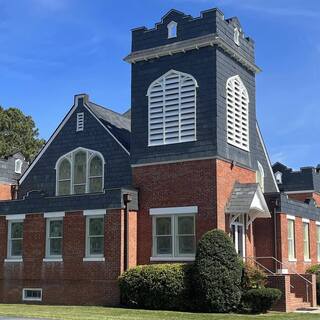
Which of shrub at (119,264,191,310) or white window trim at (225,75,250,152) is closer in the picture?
shrub at (119,264,191,310)

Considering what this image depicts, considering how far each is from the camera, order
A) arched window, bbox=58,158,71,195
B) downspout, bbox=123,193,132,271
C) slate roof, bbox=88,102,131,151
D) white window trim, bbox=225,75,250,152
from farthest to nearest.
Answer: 1. arched window, bbox=58,158,71,195
2. slate roof, bbox=88,102,131,151
3. white window trim, bbox=225,75,250,152
4. downspout, bbox=123,193,132,271

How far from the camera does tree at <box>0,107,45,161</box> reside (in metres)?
59.3

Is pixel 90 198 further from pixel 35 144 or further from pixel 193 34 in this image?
pixel 35 144

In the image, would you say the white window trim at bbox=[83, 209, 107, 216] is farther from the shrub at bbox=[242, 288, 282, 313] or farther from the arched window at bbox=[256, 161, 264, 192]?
the arched window at bbox=[256, 161, 264, 192]

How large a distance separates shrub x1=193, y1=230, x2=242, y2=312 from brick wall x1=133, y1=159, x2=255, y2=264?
5.35 feet

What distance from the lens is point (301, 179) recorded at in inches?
1677

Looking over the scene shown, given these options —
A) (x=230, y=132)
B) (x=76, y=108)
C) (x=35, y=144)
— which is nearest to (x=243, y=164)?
(x=230, y=132)

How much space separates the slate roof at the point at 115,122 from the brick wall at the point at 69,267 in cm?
506

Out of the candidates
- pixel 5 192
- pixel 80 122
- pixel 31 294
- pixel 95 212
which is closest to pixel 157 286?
pixel 95 212

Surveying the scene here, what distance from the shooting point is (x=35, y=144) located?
60.3 metres

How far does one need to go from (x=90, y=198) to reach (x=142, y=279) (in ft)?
14.6

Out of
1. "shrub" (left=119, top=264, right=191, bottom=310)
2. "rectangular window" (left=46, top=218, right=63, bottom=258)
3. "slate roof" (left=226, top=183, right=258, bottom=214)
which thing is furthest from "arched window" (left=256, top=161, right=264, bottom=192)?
"rectangular window" (left=46, top=218, right=63, bottom=258)

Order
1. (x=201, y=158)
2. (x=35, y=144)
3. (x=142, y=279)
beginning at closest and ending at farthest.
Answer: (x=142, y=279) < (x=201, y=158) < (x=35, y=144)

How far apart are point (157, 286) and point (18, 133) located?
1581 inches
